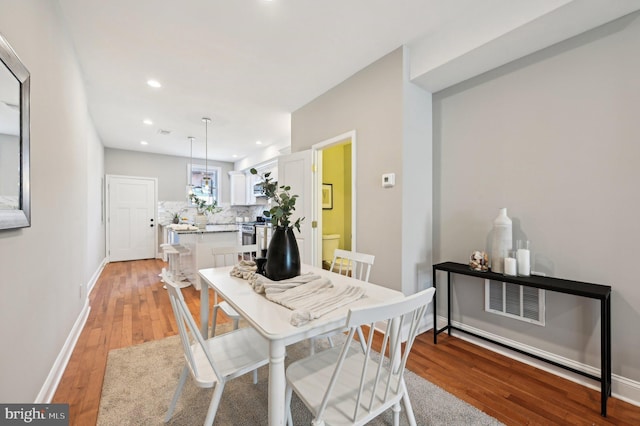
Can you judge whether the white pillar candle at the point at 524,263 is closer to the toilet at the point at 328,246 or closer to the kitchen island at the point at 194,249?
the toilet at the point at 328,246

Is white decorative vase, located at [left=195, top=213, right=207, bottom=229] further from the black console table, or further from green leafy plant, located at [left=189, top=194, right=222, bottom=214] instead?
the black console table

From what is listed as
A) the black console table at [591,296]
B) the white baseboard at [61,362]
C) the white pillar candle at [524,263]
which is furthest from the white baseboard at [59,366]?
the white pillar candle at [524,263]

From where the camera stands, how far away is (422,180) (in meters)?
2.63

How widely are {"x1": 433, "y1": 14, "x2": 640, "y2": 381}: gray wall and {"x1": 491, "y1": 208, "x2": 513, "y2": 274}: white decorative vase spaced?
18 cm

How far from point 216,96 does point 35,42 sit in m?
2.12

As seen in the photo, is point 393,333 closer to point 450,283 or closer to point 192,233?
point 450,283

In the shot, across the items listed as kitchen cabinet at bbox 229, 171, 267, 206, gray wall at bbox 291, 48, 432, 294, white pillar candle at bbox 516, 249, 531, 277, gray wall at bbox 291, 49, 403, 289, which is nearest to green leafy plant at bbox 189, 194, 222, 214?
kitchen cabinet at bbox 229, 171, 267, 206

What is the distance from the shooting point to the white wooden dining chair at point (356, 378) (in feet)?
3.05

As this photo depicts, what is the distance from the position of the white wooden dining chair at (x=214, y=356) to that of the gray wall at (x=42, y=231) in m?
0.67

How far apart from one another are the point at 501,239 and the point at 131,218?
7.25 meters

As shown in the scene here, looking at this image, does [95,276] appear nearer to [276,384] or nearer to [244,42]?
[244,42]

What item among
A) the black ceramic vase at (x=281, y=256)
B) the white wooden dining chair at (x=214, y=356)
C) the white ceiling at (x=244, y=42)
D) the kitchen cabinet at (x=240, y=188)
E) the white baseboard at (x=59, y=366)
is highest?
the white ceiling at (x=244, y=42)

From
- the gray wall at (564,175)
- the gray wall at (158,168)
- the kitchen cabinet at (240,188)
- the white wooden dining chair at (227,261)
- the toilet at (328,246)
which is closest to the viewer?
the gray wall at (564,175)

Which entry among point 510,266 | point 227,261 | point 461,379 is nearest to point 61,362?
point 227,261
